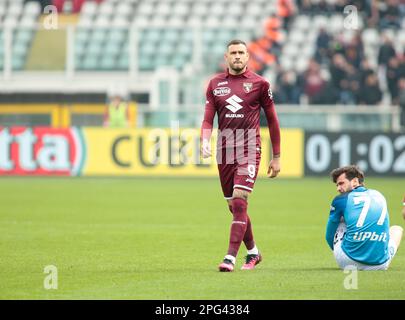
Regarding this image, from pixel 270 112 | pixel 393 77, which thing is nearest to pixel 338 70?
pixel 393 77

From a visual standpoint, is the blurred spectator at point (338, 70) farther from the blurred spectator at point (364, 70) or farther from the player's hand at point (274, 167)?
the player's hand at point (274, 167)

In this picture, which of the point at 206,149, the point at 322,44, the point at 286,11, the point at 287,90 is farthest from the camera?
the point at 286,11

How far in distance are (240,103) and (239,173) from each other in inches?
28.0

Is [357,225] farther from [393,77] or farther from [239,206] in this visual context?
[393,77]

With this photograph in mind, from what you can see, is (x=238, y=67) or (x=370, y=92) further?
(x=370, y=92)

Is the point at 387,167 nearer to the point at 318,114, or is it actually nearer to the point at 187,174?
the point at 318,114

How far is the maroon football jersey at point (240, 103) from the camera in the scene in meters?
10.7

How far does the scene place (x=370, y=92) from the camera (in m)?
26.6

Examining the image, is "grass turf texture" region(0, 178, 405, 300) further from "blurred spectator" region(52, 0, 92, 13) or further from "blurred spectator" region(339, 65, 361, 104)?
"blurred spectator" region(52, 0, 92, 13)

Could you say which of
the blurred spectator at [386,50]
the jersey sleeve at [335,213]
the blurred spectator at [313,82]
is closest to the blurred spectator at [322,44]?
the blurred spectator at [313,82]

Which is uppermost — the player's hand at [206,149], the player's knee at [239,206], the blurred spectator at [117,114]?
the blurred spectator at [117,114]

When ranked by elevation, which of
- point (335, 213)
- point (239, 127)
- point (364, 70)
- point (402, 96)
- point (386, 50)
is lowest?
point (335, 213)

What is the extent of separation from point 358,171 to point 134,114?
54.8 feet
